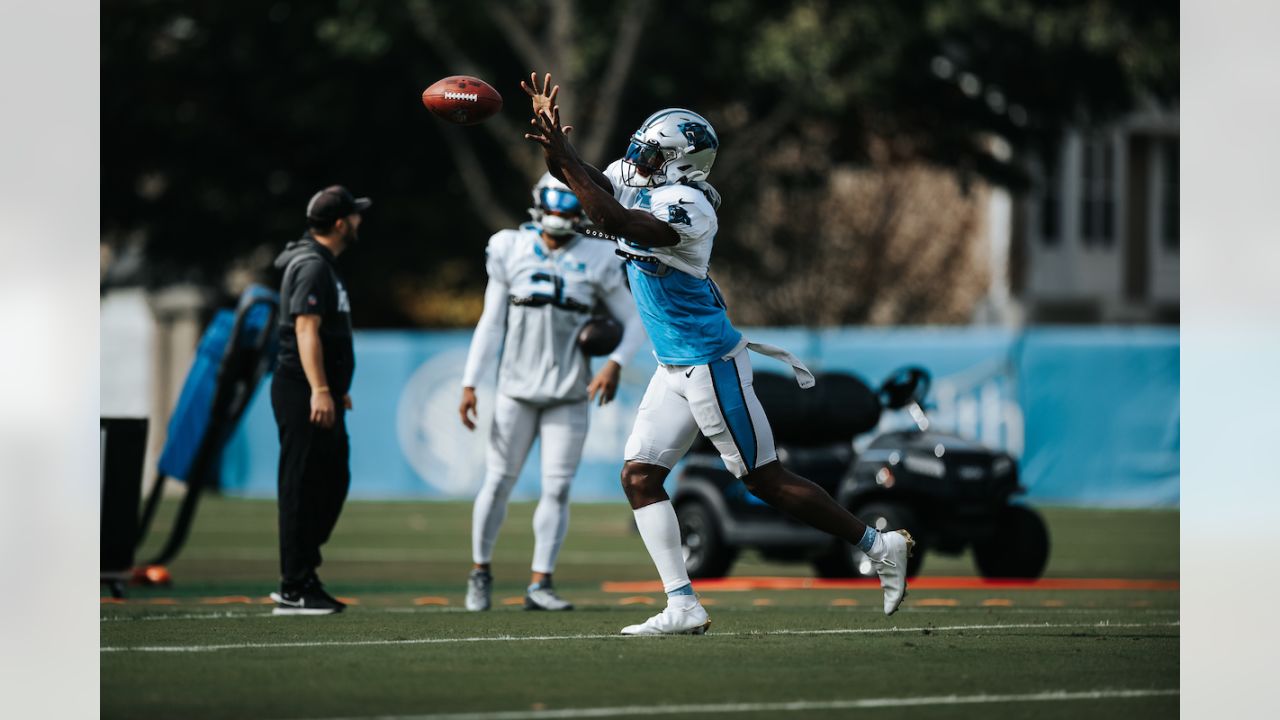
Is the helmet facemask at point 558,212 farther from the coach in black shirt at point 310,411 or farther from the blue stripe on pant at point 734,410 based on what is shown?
the blue stripe on pant at point 734,410

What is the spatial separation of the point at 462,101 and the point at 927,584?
18.2 ft

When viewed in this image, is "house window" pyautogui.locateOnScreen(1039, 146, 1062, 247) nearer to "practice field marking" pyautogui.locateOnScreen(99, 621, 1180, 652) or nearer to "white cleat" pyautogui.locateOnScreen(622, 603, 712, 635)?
"practice field marking" pyautogui.locateOnScreen(99, 621, 1180, 652)

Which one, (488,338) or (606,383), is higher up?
(488,338)

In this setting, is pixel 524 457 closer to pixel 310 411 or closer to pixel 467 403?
pixel 467 403

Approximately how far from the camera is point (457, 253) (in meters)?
31.8

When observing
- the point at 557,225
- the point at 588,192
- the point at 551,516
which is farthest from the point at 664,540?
the point at 557,225

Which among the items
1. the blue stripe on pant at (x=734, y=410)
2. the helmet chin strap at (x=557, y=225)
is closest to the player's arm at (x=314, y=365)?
the helmet chin strap at (x=557, y=225)

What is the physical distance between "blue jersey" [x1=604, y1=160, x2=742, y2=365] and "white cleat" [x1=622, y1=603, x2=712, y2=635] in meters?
1.04

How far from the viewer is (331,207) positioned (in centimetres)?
991

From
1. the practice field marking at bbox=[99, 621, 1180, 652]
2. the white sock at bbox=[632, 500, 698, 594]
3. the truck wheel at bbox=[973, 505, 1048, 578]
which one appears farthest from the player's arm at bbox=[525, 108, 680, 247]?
the truck wheel at bbox=[973, 505, 1048, 578]

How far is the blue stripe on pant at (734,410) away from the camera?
8203 millimetres
